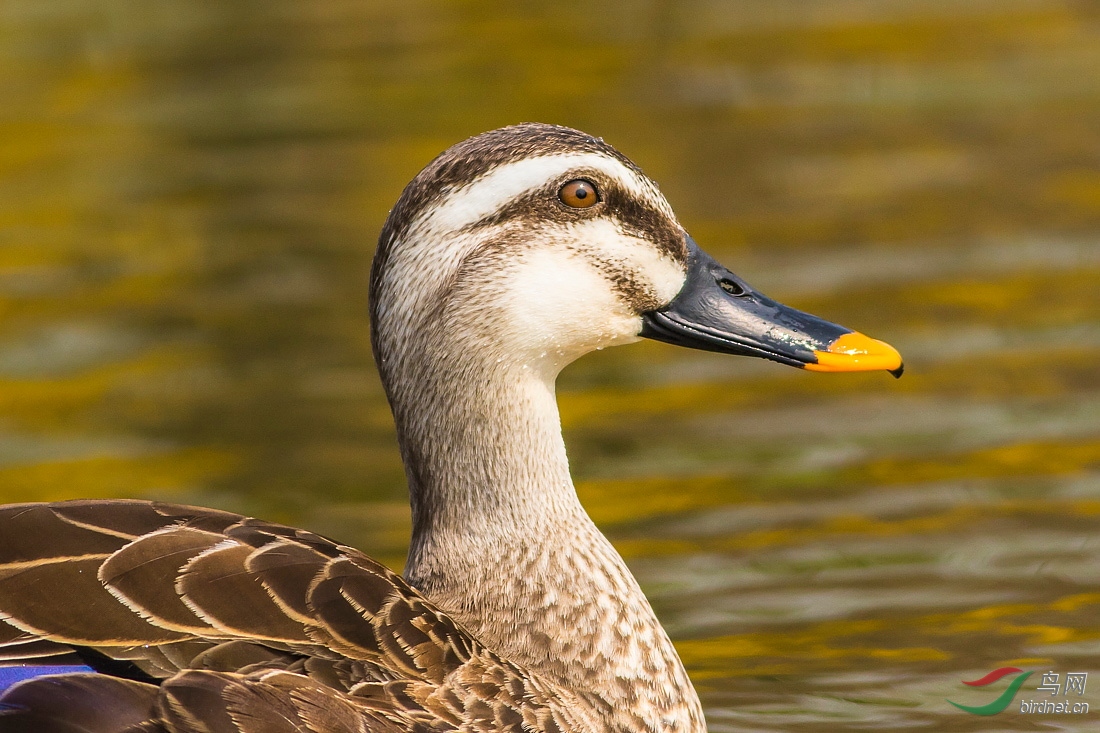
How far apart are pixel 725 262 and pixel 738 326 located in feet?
14.8

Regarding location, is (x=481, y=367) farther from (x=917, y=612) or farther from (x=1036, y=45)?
(x=1036, y=45)

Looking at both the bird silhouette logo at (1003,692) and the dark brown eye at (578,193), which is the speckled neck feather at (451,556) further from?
the bird silhouette logo at (1003,692)

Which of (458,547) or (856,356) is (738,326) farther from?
(458,547)

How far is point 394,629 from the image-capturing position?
513 centimetres

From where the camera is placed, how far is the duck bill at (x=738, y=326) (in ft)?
19.4

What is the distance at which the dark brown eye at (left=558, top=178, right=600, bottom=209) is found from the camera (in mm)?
5664

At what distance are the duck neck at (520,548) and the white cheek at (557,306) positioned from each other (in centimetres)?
Result: 11

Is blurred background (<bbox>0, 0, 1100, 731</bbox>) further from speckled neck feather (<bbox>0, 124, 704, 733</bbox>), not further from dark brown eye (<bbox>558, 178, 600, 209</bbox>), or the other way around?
dark brown eye (<bbox>558, 178, 600, 209</bbox>)

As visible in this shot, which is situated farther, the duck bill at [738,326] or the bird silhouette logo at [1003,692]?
the bird silhouette logo at [1003,692]

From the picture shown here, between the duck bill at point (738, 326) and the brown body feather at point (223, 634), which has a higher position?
the duck bill at point (738, 326)

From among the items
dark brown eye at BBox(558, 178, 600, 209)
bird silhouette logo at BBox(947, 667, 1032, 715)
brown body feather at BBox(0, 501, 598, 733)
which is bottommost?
brown body feather at BBox(0, 501, 598, 733)

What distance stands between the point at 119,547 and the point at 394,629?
78 cm

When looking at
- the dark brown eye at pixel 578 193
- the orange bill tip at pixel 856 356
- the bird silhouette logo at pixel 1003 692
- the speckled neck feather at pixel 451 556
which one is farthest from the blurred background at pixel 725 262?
the dark brown eye at pixel 578 193

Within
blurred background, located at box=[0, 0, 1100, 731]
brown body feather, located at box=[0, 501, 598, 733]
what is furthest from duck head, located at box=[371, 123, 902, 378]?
blurred background, located at box=[0, 0, 1100, 731]
